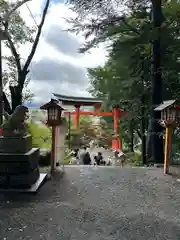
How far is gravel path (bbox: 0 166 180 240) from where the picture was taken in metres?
2.15

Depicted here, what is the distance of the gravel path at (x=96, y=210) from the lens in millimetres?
2146

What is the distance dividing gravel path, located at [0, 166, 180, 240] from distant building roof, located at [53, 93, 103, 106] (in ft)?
19.7

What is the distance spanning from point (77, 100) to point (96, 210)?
764cm

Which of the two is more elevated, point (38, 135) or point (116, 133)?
point (38, 135)

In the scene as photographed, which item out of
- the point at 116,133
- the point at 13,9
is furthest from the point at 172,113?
the point at 13,9

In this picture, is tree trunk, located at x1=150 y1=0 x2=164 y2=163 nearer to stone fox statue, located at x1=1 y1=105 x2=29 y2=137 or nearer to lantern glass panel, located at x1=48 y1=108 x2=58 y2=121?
lantern glass panel, located at x1=48 y1=108 x2=58 y2=121

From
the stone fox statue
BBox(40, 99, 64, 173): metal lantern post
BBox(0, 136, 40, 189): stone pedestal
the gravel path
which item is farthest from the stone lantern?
BBox(0, 136, 40, 189): stone pedestal

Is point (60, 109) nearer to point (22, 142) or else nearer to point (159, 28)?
point (22, 142)

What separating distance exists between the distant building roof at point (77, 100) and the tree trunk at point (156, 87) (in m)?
3.98

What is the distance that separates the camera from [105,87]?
305 inches

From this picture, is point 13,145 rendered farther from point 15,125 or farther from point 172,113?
point 172,113

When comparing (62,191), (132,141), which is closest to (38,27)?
(132,141)

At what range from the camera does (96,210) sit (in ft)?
8.75

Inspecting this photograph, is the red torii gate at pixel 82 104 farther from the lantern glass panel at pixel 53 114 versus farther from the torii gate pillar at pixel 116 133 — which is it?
the lantern glass panel at pixel 53 114
